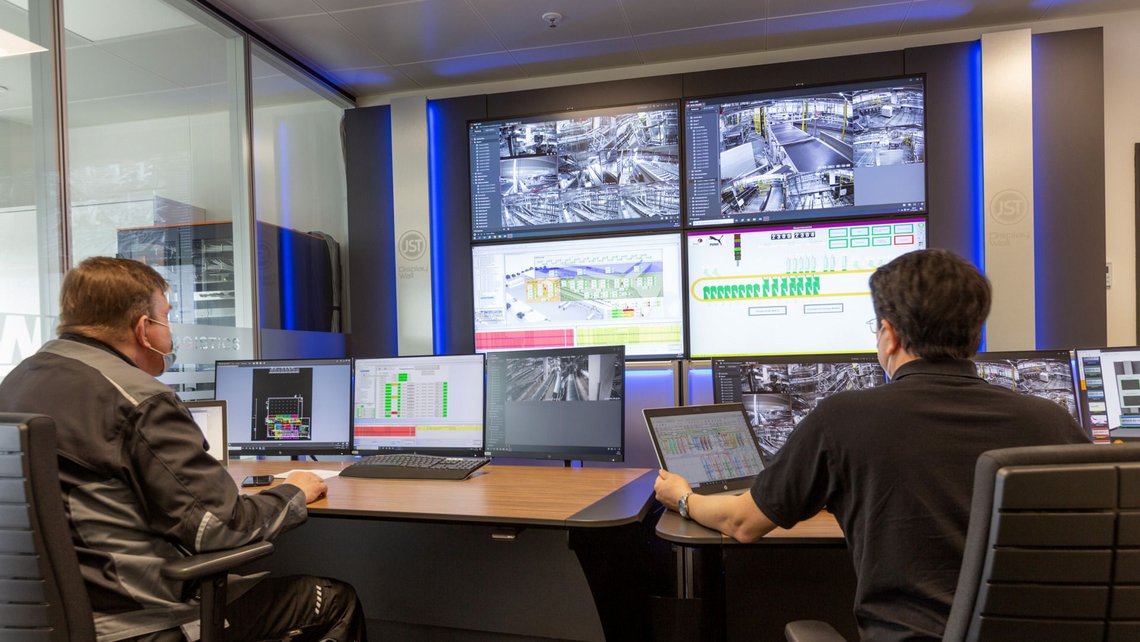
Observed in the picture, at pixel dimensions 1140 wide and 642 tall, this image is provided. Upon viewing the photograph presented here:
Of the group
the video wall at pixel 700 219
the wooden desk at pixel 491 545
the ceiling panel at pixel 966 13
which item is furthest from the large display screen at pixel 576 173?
the wooden desk at pixel 491 545

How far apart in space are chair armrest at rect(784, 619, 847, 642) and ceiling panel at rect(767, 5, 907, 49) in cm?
325

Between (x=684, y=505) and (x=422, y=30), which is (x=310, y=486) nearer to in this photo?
(x=684, y=505)

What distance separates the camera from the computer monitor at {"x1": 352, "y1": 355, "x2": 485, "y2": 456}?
Result: 2.53 m

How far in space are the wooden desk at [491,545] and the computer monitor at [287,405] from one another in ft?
0.30

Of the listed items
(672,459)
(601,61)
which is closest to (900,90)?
(601,61)

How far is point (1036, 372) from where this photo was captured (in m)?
2.25

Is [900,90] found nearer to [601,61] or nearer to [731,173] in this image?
[731,173]

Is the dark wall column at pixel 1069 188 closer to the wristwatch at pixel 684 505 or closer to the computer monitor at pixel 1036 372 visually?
the computer monitor at pixel 1036 372

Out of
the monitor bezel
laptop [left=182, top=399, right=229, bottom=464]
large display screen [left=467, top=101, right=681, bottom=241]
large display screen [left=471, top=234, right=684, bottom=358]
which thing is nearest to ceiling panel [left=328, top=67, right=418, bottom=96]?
large display screen [left=467, top=101, right=681, bottom=241]

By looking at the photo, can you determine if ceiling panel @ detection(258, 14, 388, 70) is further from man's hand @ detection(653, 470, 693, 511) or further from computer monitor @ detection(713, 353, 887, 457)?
man's hand @ detection(653, 470, 693, 511)

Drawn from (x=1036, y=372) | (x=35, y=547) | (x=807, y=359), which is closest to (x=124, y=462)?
(x=35, y=547)

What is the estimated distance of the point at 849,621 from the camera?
6.57 ft

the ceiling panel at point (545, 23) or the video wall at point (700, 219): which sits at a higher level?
the ceiling panel at point (545, 23)

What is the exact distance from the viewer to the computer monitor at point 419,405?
2.53 m
